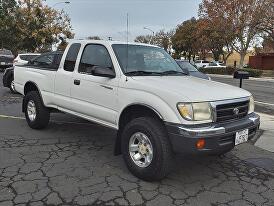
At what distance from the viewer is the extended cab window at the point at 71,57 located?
655cm

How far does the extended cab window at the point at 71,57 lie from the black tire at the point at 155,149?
6.33ft

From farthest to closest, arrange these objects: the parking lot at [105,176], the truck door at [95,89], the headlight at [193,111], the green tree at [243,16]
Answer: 1. the green tree at [243,16]
2. the truck door at [95,89]
3. the headlight at [193,111]
4. the parking lot at [105,176]

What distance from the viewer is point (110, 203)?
4328mm

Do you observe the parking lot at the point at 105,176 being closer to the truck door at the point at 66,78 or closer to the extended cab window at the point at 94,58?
the truck door at the point at 66,78

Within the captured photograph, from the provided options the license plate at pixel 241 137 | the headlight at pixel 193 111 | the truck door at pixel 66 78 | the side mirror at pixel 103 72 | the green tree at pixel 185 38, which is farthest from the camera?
the green tree at pixel 185 38

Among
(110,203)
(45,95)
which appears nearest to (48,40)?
(45,95)

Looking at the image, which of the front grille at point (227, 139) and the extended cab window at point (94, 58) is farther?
the extended cab window at point (94, 58)

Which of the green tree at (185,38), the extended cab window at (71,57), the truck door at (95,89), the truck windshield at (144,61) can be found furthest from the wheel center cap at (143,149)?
the green tree at (185,38)

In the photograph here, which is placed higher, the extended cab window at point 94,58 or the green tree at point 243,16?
the green tree at point 243,16

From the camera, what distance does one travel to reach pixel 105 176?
17.0 feet

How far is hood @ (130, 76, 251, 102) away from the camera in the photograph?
15.7ft

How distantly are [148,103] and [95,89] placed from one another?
1.19 metres

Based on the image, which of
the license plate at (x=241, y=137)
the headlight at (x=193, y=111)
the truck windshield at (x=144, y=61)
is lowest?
the license plate at (x=241, y=137)

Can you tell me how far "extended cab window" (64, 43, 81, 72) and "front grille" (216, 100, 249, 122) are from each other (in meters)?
2.74
